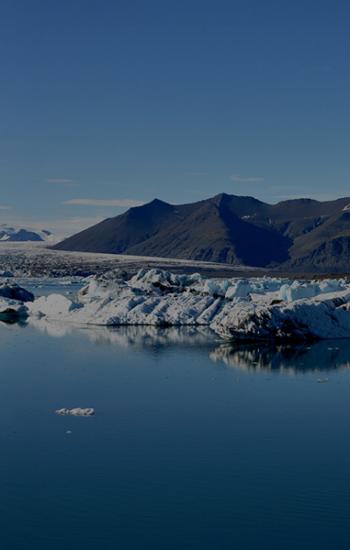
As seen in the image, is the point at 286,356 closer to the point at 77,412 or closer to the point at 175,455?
the point at 77,412

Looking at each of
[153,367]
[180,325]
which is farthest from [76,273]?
[153,367]

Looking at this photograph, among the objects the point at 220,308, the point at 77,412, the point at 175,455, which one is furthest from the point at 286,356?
the point at 175,455

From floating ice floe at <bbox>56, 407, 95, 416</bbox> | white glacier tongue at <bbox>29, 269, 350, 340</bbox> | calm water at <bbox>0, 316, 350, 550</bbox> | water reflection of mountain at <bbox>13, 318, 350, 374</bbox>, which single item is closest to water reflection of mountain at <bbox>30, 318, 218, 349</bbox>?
water reflection of mountain at <bbox>13, 318, 350, 374</bbox>

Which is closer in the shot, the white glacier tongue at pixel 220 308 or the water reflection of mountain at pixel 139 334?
the water reflection of mountain at pixel 139 334

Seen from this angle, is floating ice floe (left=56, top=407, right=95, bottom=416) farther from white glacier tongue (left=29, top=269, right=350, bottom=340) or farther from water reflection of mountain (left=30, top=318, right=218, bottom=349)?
white glacier tongue (left=29, top=269, right=350, bottom=340)

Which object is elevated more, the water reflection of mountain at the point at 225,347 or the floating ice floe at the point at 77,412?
the water reflection of mountain at the point at 225,347

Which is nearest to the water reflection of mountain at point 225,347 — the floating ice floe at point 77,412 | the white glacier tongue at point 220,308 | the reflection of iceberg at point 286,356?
the reflection of iceberg at point 286,356

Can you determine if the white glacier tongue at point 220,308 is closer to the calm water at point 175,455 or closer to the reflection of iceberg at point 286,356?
the reflection of iceberg at point 286,356
